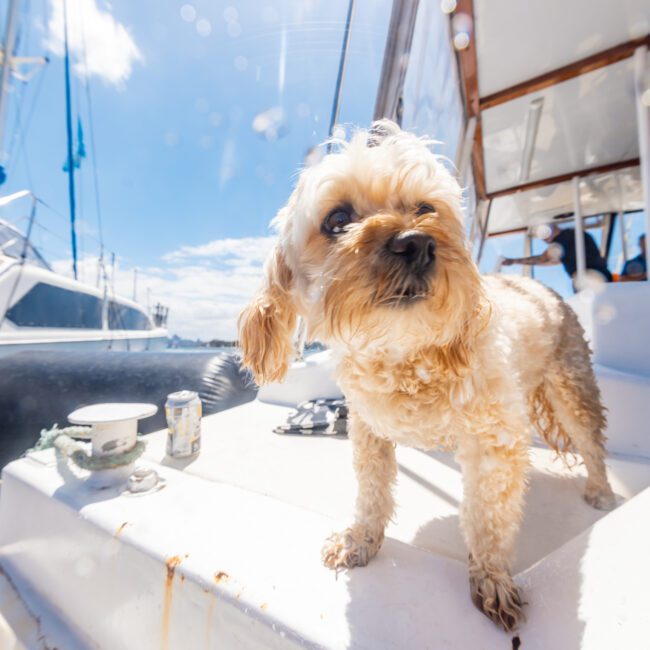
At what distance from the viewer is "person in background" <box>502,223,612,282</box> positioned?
17.2 ft

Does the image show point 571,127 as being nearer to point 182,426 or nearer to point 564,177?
point 564,177

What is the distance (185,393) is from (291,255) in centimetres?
113

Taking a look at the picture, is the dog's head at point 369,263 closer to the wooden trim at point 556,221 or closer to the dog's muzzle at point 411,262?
the dog's muzzle at point 411,262

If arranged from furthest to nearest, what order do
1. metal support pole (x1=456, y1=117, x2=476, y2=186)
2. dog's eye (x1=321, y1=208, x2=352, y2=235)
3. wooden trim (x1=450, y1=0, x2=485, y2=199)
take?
metal support pole (x1=456, y1=117, x2=476, y2=186) → wooden trim (x1=450, y1=0, x2=485, y2=199) → dog's eye (x1=321, y1=208, x2=352, y2=235)

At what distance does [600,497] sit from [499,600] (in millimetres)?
1081

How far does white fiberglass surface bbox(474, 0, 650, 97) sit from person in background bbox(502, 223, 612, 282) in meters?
2.82

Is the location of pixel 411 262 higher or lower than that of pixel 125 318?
lower

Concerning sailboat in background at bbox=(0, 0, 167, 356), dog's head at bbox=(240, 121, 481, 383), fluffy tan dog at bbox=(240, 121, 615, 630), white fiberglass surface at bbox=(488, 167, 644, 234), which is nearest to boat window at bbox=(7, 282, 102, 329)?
sailboat in background at bbox=(0, 0, 167, 356)

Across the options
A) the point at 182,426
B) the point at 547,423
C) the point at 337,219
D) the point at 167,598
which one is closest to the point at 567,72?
the point at 547,423

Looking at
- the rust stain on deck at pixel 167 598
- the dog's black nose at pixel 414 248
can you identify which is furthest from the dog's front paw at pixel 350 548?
the dog's black nose at pixel 414 248

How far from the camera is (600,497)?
153cm

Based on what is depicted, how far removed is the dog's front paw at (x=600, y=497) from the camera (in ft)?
4.92

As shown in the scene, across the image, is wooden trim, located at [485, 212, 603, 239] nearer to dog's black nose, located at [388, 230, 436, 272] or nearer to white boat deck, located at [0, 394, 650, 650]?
white boat deck, located at [0, 394, 650, 650]

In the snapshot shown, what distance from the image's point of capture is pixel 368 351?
3.93ft
